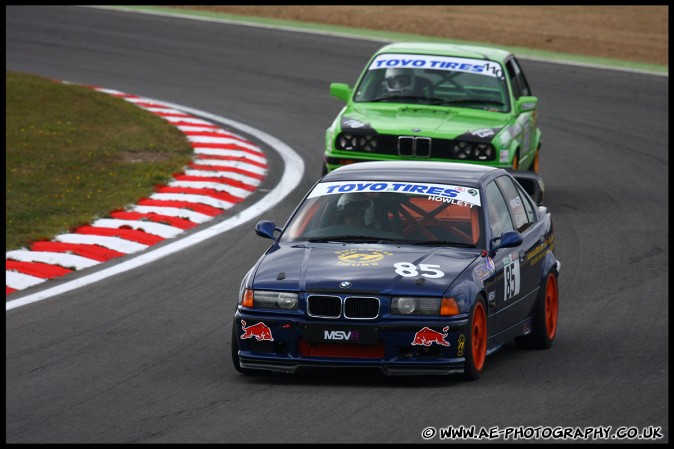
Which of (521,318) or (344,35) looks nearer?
(521,318)

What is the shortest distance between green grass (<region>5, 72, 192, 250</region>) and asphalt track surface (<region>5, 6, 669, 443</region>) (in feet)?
4.96

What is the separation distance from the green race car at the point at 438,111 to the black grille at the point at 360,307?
6943 mm

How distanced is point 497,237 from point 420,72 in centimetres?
728

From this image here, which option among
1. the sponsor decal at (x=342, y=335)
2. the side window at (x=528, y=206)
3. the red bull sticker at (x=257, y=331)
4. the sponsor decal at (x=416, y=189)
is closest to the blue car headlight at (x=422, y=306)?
the sponsor decal at (x=342, y=335)

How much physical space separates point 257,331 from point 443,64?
858 cm

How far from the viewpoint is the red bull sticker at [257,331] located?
895 centimetres

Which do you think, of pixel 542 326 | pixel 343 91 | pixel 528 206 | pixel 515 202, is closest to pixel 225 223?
pixel 343 91

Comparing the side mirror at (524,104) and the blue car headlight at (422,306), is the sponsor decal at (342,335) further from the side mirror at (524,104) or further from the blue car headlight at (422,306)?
the side mirror at (524,104)

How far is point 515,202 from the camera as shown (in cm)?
1068

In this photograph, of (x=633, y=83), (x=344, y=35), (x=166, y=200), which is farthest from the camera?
(x=344, y=35)

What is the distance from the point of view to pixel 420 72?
16.9m

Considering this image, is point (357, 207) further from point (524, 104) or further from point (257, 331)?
point (524, 104)

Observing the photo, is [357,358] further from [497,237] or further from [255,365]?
[497,237]

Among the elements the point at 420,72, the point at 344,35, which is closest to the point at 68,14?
the point at 344,35
